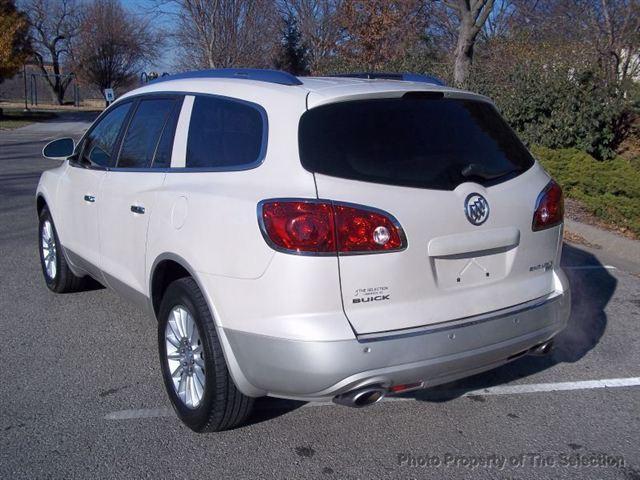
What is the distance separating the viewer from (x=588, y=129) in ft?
40.3

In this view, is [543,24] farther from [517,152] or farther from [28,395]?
[28,395]

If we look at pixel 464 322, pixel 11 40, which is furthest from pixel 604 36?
pixel 11 40

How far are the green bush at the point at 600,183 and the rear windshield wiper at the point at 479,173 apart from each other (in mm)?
5288

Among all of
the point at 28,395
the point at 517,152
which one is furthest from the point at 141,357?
the point at 517,152

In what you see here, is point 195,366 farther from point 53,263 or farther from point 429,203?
point 53,263

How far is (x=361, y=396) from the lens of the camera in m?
3.10

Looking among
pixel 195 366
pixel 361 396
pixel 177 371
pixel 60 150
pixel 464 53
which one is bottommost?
pixel 177 371

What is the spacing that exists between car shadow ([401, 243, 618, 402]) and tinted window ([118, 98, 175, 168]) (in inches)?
85.0

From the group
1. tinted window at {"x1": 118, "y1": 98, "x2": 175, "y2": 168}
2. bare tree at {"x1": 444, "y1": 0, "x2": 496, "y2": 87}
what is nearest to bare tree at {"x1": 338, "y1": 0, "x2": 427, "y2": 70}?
bare tree at {"x1": 444, "y1": 0, "x2": 496, "y2": 87}

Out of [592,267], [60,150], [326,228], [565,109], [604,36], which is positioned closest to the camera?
[326,228]

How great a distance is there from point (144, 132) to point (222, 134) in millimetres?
963

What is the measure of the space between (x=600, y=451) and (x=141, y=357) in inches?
113

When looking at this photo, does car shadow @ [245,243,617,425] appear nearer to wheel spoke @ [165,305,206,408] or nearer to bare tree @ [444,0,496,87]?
wheel spoke @ [165,305,206,408]

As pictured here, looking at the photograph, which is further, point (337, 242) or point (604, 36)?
point (604, 36)
